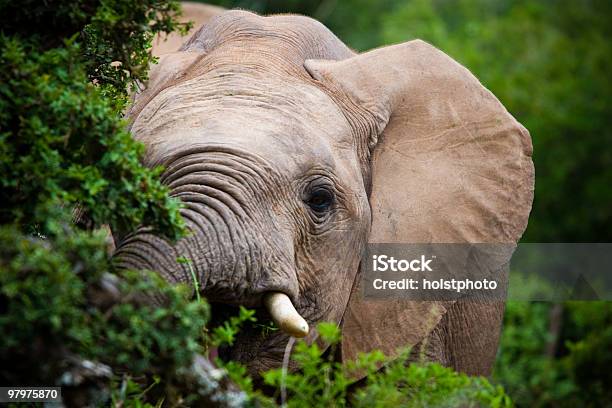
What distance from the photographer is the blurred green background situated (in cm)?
1011

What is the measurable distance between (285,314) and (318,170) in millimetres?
786

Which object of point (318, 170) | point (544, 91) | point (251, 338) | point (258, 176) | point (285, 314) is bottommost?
point (544, 91)

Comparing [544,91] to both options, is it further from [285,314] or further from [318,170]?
[285,314]

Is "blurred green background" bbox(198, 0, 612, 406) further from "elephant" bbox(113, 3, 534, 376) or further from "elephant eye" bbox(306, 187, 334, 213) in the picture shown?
"elephant eye" bbox(306, 187, 334, 213)

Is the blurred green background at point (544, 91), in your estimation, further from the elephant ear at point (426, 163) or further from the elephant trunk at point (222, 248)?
the elephant trunk at point (222, 248)

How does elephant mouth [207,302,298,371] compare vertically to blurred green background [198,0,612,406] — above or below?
above

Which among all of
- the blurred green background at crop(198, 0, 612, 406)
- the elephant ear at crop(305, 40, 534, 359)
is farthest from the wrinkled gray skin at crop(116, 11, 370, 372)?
the blurred green background at crop(198, 0, 612, 406)

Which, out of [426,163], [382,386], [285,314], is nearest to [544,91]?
[426,163]

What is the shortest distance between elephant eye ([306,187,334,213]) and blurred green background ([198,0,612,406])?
3.87m

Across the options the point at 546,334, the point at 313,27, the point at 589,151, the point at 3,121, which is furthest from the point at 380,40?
the point at 3,121

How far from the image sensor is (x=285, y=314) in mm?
4809

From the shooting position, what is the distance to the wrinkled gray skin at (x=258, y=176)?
4.75 metres

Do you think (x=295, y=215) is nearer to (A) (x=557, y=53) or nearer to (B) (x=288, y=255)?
(B) (x=288, y=255)

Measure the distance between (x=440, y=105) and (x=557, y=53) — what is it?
924cm
